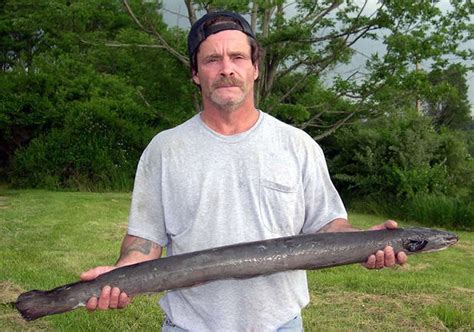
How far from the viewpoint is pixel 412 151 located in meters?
17.0

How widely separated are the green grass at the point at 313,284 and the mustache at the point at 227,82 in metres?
3.61

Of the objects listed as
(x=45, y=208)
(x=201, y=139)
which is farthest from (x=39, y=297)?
(x=45, y=208)

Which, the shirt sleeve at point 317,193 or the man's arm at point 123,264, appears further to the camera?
the shirt sleeve at point 317,193

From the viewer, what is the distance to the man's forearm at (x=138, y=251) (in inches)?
119

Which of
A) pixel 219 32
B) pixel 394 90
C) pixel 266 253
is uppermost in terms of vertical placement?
pixel 394 90

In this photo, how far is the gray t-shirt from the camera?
2805mm

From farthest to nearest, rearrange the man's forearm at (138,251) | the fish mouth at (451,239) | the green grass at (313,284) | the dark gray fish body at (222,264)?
the green grass at (313,284)
the fish mouth at (451,239)
the man's forearm at (138,251)
the dark gray fish body at (222,264)

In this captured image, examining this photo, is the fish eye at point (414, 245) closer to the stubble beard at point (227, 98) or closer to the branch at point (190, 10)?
the stubble beard at point (227, 98)

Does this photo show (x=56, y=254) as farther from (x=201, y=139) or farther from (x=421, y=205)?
(x=421, y=205)

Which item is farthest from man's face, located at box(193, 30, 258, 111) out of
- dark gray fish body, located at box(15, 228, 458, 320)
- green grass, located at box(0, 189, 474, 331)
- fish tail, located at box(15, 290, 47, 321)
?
green grass, located at box(0, 189, 474, 331)

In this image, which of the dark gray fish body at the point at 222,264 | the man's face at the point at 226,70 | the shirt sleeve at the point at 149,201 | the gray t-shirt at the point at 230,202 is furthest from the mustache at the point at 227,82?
the dark gray fish body at the point at 222,264

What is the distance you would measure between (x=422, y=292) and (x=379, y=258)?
180 inches

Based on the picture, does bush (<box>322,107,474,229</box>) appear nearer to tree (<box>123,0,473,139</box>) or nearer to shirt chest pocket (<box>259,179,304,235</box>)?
tree (<box>123,0,473,139</box>)

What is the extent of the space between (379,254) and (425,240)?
321 millimetres
